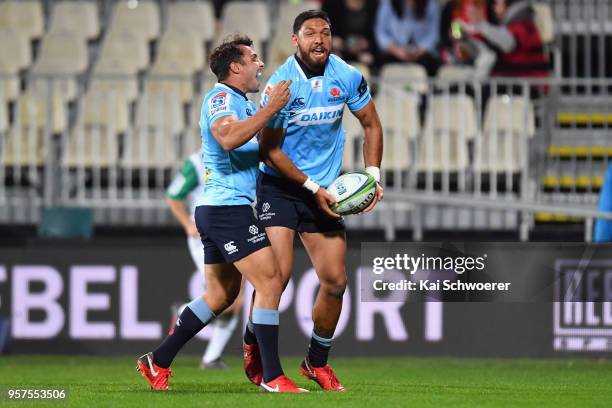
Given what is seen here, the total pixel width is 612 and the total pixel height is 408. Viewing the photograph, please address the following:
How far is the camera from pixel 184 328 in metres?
9.62

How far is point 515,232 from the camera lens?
1580 centimetres

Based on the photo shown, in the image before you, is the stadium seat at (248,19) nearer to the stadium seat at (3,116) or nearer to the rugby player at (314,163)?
the stadium seat at (3,116)

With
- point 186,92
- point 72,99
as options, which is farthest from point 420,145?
point 72,99

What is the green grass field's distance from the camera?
8883mm

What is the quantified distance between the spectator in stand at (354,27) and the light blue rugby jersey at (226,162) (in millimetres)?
8762

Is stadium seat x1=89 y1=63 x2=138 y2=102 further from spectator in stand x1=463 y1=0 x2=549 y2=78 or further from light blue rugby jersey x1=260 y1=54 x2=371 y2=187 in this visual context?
light blue rugby jersey x1=260 y1=54 x2=371 y2=187

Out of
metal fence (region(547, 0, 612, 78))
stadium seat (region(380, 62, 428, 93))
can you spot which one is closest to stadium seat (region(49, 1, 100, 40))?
stadium seat (region(380, 62, 428, 93))

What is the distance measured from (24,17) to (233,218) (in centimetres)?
1106

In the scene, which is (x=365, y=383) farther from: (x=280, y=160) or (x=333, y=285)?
(x=280, y=160)

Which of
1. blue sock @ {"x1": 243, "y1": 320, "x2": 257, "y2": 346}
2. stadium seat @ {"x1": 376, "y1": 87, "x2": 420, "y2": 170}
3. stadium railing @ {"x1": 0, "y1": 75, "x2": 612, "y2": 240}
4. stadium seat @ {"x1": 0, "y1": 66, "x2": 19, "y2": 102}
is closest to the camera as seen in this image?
blue sock @ {"x1": 243, "y1": 320, "x2": 257, "y2": 346}

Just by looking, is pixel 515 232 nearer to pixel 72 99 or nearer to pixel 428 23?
pixel 428 23

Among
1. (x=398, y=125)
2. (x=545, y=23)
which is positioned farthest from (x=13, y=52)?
(x=545, y=23)

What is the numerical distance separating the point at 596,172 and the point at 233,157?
7.42m

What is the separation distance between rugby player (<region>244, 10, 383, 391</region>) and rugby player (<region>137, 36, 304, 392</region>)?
206 mm
